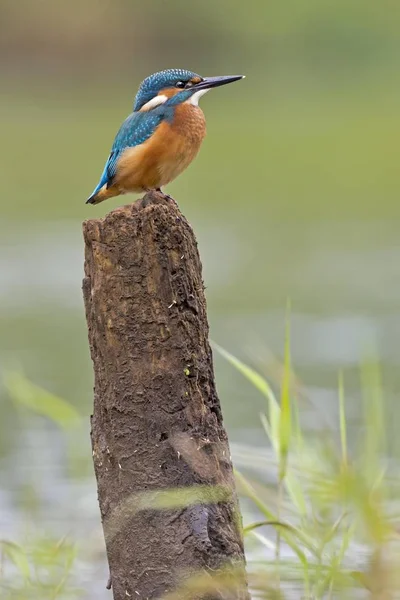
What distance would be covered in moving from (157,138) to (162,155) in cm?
6

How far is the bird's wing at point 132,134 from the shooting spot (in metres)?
3.96

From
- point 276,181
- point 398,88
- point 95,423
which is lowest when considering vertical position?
point 95,423

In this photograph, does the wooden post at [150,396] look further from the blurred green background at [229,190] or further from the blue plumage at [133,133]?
→ the blue plumage at [133,133]

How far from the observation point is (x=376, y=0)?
21.3m

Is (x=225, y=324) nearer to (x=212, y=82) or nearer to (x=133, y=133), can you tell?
(x=212, y=82)

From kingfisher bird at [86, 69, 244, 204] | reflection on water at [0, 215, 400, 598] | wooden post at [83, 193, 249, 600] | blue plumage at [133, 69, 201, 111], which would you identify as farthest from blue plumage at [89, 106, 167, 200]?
wooden post at [83, 193, 249, 600]

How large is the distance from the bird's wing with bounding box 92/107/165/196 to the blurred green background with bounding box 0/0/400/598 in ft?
2.50

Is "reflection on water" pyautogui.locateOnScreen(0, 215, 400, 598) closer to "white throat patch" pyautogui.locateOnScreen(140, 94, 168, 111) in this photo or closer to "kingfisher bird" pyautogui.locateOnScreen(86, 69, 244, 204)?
"kingfisher bird" pyautogui.locateOnScreen(86, 69, 244, 204)

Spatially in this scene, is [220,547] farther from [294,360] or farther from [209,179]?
[209,179]

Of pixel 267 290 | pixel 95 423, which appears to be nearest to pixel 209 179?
pixel 267 290

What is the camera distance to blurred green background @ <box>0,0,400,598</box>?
644cm

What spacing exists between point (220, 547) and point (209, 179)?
11.1 m

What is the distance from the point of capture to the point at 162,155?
12.9 feet

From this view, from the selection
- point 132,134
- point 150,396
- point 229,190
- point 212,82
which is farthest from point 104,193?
point 229,190
